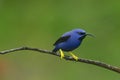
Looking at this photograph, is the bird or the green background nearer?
the bird

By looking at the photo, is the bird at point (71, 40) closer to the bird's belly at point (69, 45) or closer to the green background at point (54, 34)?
the bird's belly at point (69, 45)

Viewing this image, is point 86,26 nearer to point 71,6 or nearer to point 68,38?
point 71,6

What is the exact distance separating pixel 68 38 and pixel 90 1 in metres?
1.98

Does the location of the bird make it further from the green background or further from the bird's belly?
the green background

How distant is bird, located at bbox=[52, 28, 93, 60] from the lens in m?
0.77

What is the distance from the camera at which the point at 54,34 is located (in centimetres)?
246

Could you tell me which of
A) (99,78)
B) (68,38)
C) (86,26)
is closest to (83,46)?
(86,26)

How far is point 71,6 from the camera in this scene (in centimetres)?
275

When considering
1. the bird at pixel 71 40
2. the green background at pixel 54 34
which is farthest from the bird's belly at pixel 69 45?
the green background at pixel 54 34

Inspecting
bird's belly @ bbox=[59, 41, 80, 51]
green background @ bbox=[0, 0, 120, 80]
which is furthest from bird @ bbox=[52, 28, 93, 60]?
green background @ bbox=[0, 0, 120, 80]

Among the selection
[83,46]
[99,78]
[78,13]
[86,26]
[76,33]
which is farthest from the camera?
[78,13]

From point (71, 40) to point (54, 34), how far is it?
66.0 inches

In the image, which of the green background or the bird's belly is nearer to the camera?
the bird's belly

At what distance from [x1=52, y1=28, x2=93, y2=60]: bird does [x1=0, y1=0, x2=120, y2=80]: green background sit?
1.04 metres
